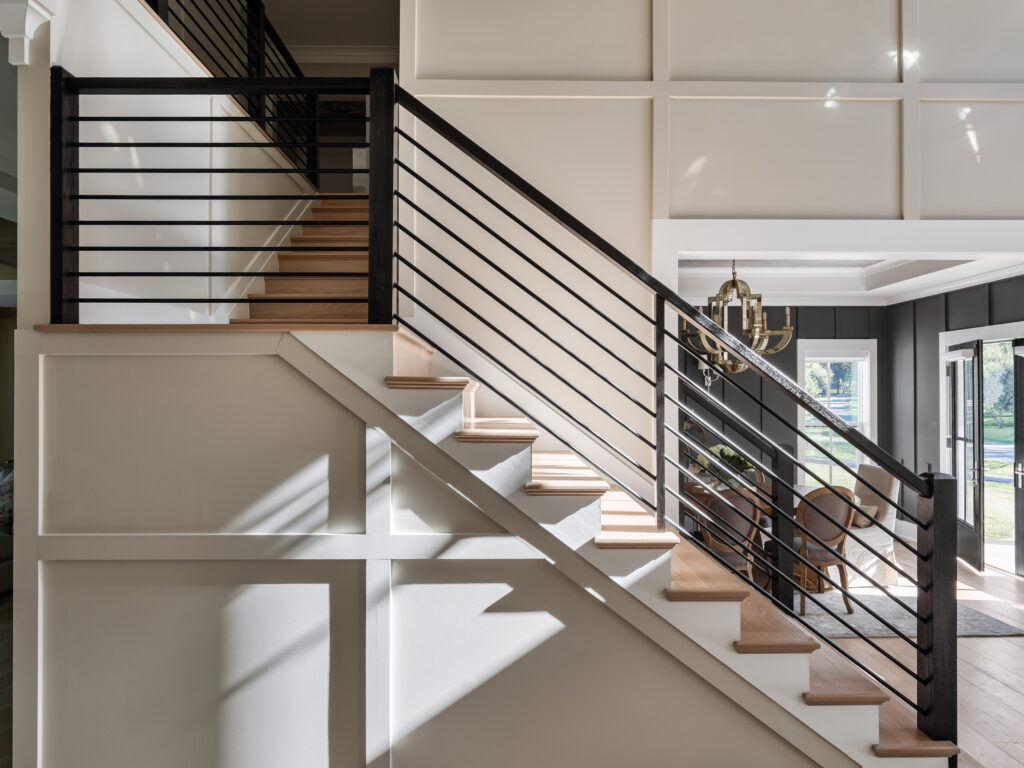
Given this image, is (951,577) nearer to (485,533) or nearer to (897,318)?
(485,533)

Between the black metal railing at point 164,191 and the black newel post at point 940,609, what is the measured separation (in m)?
2.11

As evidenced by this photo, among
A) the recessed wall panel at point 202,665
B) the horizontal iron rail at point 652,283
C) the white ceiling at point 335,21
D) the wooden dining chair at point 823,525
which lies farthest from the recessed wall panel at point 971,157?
the white ceiling at point 335,21

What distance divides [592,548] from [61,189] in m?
2.16

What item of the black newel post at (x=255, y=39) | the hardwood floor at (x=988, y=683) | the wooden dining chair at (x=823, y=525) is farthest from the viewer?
the wooden dining chair at (x=823, y=525)

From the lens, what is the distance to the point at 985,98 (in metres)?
3.62

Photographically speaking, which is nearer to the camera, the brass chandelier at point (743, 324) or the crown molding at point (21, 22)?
the crown molding at point (21, 22)

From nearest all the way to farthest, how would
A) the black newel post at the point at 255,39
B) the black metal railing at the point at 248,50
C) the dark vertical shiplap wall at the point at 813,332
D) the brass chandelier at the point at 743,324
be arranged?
the black metal railing at the point at 248,50
the brass chandelier at the point at 743,324
the black newel post at the point at 255,39
the dark vertical shiplap wall at the point at 813,332

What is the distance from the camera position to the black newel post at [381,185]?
2162mm

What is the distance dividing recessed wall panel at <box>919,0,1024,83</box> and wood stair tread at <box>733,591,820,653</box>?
3.22 meters

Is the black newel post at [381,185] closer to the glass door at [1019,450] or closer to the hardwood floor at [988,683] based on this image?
the hardwood floor at [988,683]

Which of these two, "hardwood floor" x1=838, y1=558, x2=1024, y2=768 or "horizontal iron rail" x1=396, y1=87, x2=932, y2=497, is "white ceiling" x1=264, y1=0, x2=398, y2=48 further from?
"hardwood floor" x1=838, y1=558, x2=1024, y2=768

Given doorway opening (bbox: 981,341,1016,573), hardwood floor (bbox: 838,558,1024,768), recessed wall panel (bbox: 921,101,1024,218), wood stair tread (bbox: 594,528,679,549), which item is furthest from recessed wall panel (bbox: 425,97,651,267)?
doorway opening (bbox: 981,341,1016,573)

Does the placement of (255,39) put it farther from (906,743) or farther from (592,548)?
(906,743)

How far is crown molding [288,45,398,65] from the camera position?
548 centimetres
